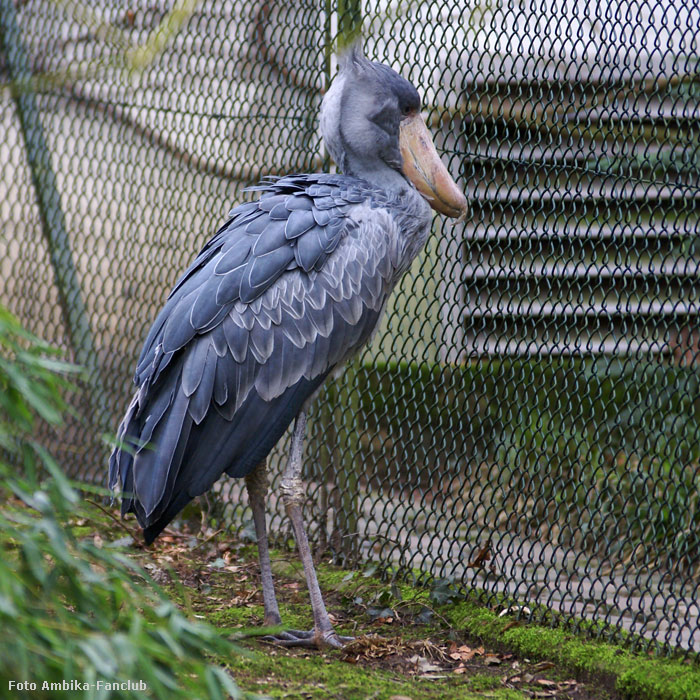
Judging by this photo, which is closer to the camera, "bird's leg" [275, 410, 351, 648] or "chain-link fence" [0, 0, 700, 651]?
"bird's leg" [275, 410, 351, 648]

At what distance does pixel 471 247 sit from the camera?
13.1 ft

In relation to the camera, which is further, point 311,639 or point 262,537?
point 262,537

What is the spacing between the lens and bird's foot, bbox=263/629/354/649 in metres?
3.38

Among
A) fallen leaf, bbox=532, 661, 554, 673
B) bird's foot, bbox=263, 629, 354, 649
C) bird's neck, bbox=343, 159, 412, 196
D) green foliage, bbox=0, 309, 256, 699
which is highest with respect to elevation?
bird's neck, bbox=343, 159, 412, 196

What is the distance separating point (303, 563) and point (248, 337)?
90 centimetres

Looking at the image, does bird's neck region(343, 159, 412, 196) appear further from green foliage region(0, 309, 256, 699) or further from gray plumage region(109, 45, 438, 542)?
green foliage region(0, 309, 256, 699)

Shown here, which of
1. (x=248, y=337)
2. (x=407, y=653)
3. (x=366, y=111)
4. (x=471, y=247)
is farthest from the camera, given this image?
(x=471, y=247)

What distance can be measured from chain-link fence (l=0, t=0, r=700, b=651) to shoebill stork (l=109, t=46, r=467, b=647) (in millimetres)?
384

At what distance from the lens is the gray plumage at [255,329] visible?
126 inches

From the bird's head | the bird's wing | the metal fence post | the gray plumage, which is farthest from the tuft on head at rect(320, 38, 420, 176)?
the metal fence post

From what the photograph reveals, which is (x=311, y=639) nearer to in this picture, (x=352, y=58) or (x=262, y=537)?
(x=262, y=537)

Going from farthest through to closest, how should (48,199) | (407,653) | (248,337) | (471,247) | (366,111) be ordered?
1. (48,199)
2. (471,247)
3. (366,111)
4. (407,653)
5. (248,337)

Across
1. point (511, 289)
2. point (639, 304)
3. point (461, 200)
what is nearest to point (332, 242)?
point (461, 200)

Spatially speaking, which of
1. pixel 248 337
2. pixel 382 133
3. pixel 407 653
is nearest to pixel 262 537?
pixel 407 653
